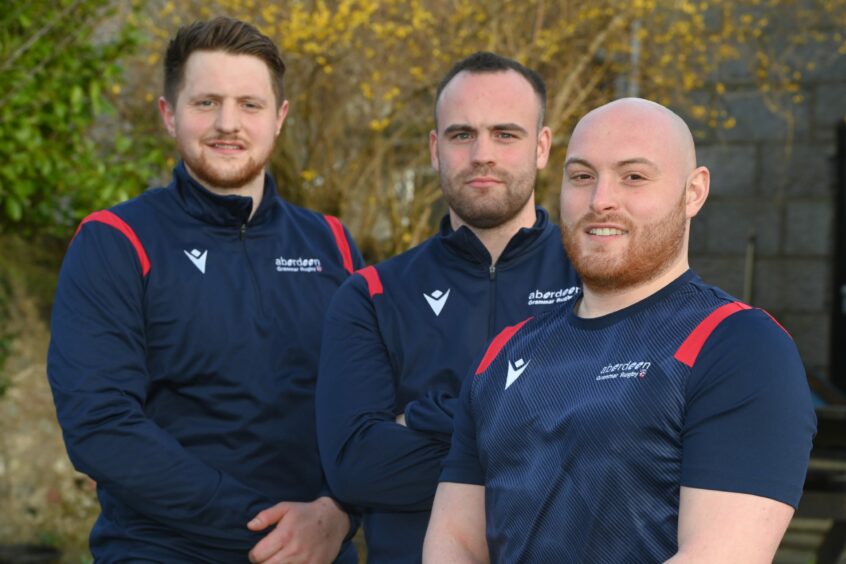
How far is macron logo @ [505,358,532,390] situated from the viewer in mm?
2445

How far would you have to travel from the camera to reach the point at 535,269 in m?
3.26

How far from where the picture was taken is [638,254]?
91.5 inches

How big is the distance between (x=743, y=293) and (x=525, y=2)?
2.73 meters

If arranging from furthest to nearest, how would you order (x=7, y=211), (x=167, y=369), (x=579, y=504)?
1. (x=7, y=211)
2. (x=167, y=369)
3. (x=579, y=504)

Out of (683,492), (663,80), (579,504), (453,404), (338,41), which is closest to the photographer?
(683,492)

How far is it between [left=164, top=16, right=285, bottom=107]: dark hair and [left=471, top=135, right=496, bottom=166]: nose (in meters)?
0.71

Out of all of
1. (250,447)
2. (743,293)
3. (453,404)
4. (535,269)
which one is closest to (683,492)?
(453,404)

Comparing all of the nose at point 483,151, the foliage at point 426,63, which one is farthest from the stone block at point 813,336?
the nose at point 483,151

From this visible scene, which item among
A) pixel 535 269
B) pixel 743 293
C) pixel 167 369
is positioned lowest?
pixel 743 293

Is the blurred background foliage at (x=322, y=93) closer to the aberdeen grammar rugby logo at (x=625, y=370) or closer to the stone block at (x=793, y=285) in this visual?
the stone block at (x=793, y=285)

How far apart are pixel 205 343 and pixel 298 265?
1.37ft

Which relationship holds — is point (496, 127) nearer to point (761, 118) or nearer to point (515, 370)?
point (515, 370)

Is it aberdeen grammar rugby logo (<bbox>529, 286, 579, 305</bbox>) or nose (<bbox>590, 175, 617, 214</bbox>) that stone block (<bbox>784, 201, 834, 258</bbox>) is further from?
nose (<bbox>590, 175, 617, 214</bbox>)

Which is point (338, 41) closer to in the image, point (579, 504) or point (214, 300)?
point (214, 300)
